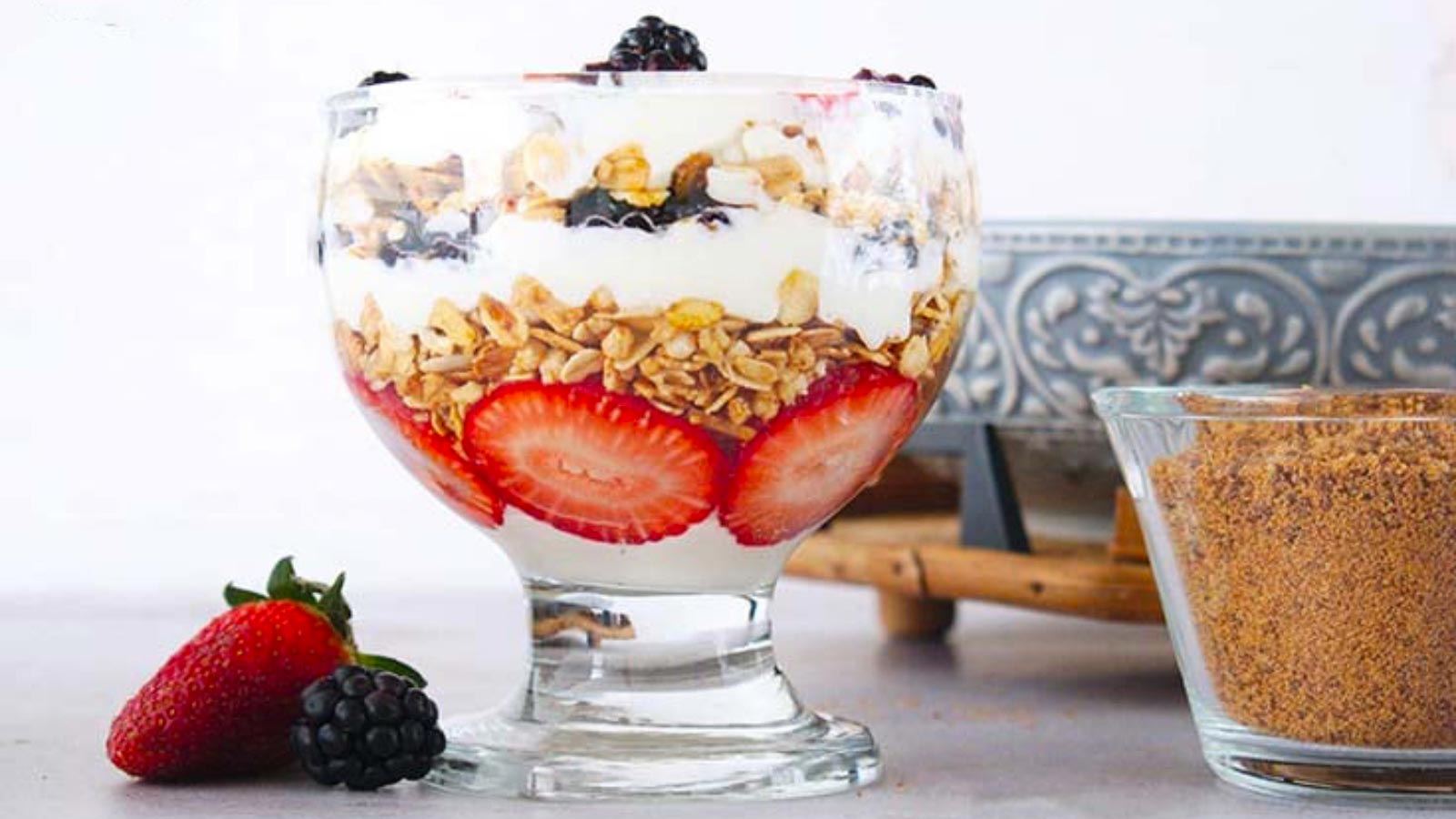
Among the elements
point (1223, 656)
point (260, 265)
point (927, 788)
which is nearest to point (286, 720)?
point (927, 788)

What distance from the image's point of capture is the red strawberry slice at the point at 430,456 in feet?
3.11

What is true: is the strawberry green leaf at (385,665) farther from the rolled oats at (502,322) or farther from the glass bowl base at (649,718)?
the rolled oats at (502,322)

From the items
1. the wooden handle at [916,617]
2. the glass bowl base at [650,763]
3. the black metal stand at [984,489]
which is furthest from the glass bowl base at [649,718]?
the wooden handle at [916,617]

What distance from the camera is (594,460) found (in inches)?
35.8

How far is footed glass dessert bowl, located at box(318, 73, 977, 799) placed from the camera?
879 mm

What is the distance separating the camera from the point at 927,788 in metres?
0.96

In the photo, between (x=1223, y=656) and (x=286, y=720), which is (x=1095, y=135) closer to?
(x=1223, y=656)

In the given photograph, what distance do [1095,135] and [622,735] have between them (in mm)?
1129

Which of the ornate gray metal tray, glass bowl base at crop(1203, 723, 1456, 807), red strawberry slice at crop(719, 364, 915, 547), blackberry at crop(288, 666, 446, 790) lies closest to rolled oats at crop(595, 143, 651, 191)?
red strawberry slice at crop(719, 364, 915, 547)

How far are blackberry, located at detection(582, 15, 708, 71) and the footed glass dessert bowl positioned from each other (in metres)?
0.02

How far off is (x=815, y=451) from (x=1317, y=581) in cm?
21

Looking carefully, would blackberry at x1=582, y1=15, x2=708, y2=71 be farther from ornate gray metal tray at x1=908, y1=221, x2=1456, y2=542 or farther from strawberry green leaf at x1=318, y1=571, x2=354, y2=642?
A: ornate gray metal tray at x1=908, y1=221, x2=1456, y2=542

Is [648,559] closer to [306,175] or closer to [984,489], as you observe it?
[984,489]

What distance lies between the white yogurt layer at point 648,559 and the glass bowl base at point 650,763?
6cm
